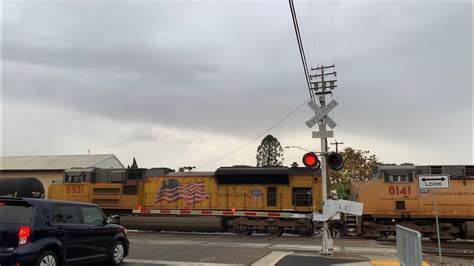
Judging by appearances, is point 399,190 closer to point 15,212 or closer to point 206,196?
point 206,196

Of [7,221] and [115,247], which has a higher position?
[7,221]

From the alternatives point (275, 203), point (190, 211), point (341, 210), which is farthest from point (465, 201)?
point (190, 211)

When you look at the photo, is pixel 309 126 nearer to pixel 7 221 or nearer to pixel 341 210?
pixel 341 210

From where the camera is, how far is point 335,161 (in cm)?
1338

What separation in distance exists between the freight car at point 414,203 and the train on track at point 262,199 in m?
0.04

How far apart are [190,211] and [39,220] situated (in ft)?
51.4

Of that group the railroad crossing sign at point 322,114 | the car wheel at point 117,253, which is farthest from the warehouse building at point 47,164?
the railroad crossing sign at point 322,114

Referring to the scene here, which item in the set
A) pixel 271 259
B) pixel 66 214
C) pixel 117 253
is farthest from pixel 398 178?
pixel 66 214

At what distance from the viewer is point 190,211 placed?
24.0 m

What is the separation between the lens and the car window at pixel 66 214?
9.26 m

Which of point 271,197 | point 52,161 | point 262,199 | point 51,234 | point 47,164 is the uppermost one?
point 52,161

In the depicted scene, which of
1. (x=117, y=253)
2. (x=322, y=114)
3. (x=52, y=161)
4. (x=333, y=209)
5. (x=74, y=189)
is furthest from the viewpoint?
(x=52, y=161)

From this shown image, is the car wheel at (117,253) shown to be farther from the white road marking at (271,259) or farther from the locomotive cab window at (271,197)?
the locomotive cab window at (271,197)

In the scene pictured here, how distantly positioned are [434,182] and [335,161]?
2.93 metres
